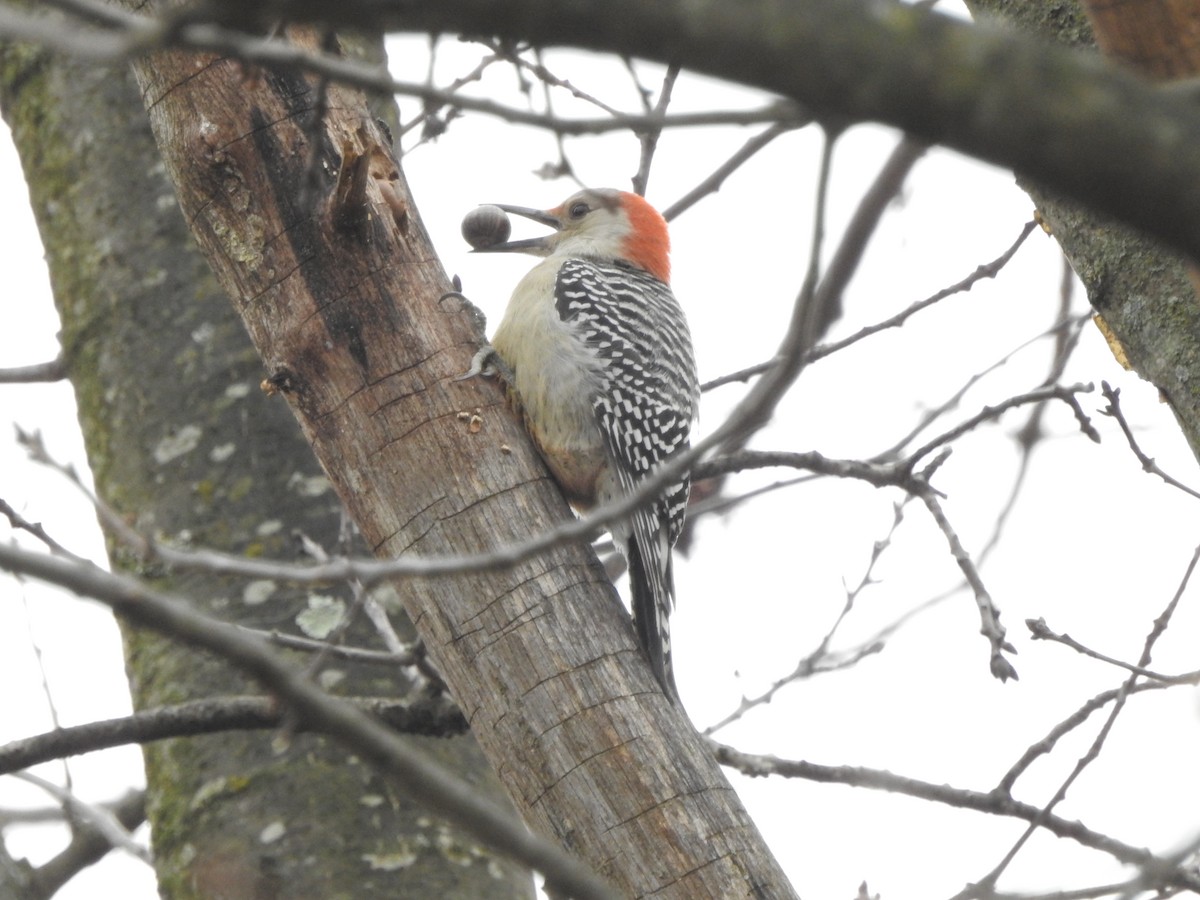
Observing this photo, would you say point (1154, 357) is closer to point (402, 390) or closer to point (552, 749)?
point (552, 749)

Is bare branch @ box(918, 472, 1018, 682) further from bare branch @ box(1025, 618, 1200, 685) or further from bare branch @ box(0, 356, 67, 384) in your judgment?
bare branch @ box(0, 356, 67, 384)

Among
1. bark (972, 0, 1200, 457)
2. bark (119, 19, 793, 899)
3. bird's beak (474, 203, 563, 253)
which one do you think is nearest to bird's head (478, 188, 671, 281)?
bird's beak (474, 203, 563, 253)

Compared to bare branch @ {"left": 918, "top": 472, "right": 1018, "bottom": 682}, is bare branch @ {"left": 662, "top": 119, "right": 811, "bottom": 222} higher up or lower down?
higher up

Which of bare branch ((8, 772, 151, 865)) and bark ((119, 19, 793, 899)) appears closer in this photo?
bark ((119, 19, 793, 899))

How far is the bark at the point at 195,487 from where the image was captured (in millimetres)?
3803

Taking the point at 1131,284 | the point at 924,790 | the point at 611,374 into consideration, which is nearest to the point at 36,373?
the point at 611,374

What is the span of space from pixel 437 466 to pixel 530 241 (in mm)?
2807

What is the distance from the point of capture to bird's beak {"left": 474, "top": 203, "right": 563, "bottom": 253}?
5.86m

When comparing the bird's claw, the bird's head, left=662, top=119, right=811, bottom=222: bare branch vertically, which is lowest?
the bird's claw

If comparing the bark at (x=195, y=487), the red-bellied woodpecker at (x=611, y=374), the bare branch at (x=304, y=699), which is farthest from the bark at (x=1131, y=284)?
the bark at (x=195, y=487)

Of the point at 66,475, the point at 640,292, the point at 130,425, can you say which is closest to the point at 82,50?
the point at 66,475

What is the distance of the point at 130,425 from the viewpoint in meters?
4.54

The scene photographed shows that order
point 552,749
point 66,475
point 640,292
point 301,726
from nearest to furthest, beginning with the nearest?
1. point 301,726
2. point 66,475
3. point 552,749
4. point 640,292

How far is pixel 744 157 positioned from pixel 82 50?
3.49 meters
